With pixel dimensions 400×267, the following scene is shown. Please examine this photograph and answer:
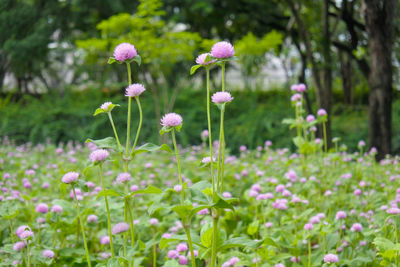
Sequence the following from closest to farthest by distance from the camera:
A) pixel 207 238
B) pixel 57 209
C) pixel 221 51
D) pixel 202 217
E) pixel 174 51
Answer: pixel 221 51 < pixel 207 238 < pixel 57 209 < pixel 202 217 < pixel 174 51

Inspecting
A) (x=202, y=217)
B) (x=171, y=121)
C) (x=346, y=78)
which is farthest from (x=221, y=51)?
(x=346, y=78)

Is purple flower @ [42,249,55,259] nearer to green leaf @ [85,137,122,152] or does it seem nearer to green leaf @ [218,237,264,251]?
green leaf @ [85,137,122,152]

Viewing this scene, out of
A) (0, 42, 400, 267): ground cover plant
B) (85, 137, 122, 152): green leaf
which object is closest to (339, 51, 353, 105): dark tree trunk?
(0, 42, 400, 267): ground cover plant

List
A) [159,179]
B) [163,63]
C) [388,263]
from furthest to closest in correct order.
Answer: [163,63]
[159,179]
[388,263]

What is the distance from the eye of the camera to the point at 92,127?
7348 millimetres

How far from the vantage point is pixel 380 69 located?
4.38 m

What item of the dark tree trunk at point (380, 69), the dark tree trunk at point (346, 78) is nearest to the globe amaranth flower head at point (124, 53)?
the dark tree trunk at point (380, 69)

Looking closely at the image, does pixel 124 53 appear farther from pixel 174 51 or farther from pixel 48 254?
pixel 174 51

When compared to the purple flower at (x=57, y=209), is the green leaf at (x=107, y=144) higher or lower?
higher

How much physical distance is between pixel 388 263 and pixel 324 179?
1.35 meters

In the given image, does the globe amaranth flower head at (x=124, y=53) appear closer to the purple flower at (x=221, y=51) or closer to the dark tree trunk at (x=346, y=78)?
the purple flower at (x=221, y=51)

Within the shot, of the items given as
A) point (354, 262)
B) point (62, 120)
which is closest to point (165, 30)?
point (62, 120)

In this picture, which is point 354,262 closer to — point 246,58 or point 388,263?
point 388,263

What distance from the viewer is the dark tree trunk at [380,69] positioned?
13.9 ft
